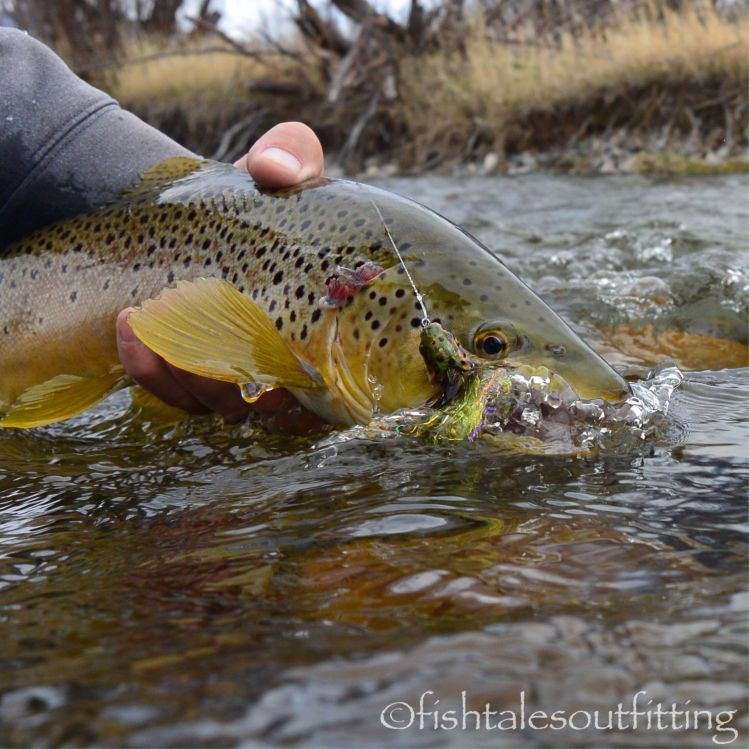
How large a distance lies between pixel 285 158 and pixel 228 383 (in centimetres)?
72

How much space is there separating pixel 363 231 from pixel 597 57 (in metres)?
12.0

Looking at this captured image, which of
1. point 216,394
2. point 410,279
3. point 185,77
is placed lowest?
point 216,394

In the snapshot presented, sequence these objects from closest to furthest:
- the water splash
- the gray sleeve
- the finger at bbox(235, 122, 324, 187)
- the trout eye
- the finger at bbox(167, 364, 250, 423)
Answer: the water splash < the trout eye < the finger at bbox(235, 122, 324, 187) < the finger at bbox(167, 364, 250, 423) < the gray sleeve

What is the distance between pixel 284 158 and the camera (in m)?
2.73

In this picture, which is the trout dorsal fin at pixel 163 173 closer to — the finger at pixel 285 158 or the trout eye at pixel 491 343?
the finger at pixel 285 158

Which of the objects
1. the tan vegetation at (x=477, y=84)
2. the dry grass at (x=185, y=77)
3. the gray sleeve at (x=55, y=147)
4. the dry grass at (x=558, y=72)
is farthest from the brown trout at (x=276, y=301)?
the dry grass at (x=185, y=77)

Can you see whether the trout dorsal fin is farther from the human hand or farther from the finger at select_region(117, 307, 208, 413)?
the finger at select_region(117, 307, 208, 413)

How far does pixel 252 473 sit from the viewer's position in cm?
225

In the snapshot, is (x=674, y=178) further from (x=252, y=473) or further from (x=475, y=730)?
(x=475, y=730)


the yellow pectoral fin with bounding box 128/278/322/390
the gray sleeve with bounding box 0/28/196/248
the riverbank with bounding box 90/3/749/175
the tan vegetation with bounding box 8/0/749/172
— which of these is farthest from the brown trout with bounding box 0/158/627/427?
the riverbank with bounding box 90/3/749/175

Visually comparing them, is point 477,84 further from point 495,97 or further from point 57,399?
point 57,399

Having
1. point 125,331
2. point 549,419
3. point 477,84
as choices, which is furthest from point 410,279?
point 477,84

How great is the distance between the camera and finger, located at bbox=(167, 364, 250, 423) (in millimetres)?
2816

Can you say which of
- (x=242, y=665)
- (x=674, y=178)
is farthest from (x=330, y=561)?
(x=674, y=178)
